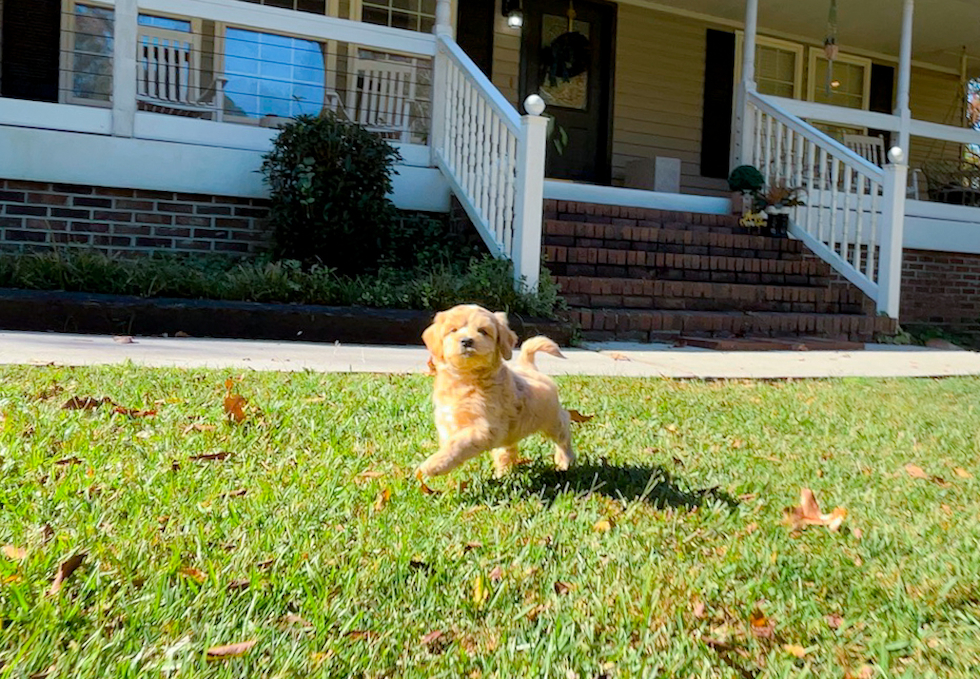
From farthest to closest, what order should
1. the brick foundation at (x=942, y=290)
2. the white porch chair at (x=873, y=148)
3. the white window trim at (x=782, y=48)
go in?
the white window trim at (x=782, y=48) < the white porch chair at (x=873, y=148) < the brick foundation at (x=942, y=290)

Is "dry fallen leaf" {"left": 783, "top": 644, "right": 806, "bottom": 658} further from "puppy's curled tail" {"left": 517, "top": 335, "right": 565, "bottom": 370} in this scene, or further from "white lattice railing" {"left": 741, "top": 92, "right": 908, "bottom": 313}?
"white lattice railing" {"left": 741, "top": 92, "right": 908, "bottom": 313}

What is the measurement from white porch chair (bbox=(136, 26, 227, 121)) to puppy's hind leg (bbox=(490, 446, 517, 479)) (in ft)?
19.6

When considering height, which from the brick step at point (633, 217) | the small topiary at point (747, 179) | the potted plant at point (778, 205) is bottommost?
the brick step at point (633, 217)

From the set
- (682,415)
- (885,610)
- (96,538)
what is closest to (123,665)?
(96,538)

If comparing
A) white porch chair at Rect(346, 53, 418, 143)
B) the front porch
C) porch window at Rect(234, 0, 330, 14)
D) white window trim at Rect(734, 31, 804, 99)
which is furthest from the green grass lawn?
white window trim at Rect(734, 31, 804, 99)

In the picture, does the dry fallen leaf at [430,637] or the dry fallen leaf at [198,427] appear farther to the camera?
the dry fallen leaf at [198,427]

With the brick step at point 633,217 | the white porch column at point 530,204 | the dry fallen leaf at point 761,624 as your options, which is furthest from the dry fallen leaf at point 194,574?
the brick step at point 633,217

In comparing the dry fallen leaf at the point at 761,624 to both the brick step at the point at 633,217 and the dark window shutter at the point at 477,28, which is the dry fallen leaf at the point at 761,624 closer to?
the brick step at the point at 633,217

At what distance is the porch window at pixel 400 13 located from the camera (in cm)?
1005

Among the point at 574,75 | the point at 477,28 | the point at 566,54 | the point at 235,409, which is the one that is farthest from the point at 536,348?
the point at 574,75

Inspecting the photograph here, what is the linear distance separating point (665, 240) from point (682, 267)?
353 millimetres

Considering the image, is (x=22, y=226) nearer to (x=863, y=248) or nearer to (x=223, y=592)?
(x=223, y=592)

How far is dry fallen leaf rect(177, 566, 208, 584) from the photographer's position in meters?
1.59

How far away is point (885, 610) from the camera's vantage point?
5.44ft
